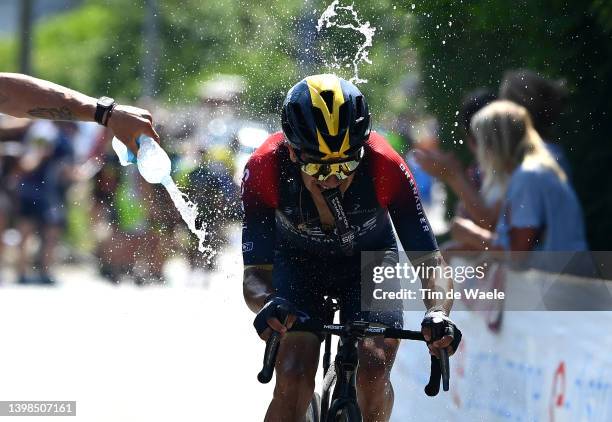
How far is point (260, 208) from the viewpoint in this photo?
516 cm

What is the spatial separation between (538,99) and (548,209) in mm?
914

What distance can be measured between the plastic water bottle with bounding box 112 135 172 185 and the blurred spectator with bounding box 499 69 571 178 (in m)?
3.65

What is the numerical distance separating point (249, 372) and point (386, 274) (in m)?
3.32

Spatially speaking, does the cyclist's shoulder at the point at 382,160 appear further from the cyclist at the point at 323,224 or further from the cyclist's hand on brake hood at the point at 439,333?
the cyclist's hand on brake hood at the point at 439,333

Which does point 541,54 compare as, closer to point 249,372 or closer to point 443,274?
point 249,372

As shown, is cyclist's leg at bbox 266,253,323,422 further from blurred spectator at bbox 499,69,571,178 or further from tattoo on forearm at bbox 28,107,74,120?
blurred spectator at bbox 499,69,571,178

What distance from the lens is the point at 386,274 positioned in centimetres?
532

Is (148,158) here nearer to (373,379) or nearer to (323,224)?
(323,224)

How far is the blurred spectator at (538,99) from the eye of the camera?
7.64m

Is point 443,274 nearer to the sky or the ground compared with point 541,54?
nearer to the ground

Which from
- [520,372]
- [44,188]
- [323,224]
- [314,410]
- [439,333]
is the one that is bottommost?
[314,410]

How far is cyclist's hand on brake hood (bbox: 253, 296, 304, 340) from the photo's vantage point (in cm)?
452

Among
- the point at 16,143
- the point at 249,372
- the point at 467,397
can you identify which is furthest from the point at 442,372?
the point at 16,143

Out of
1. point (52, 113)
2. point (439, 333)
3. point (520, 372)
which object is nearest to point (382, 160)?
point (439, 333)
